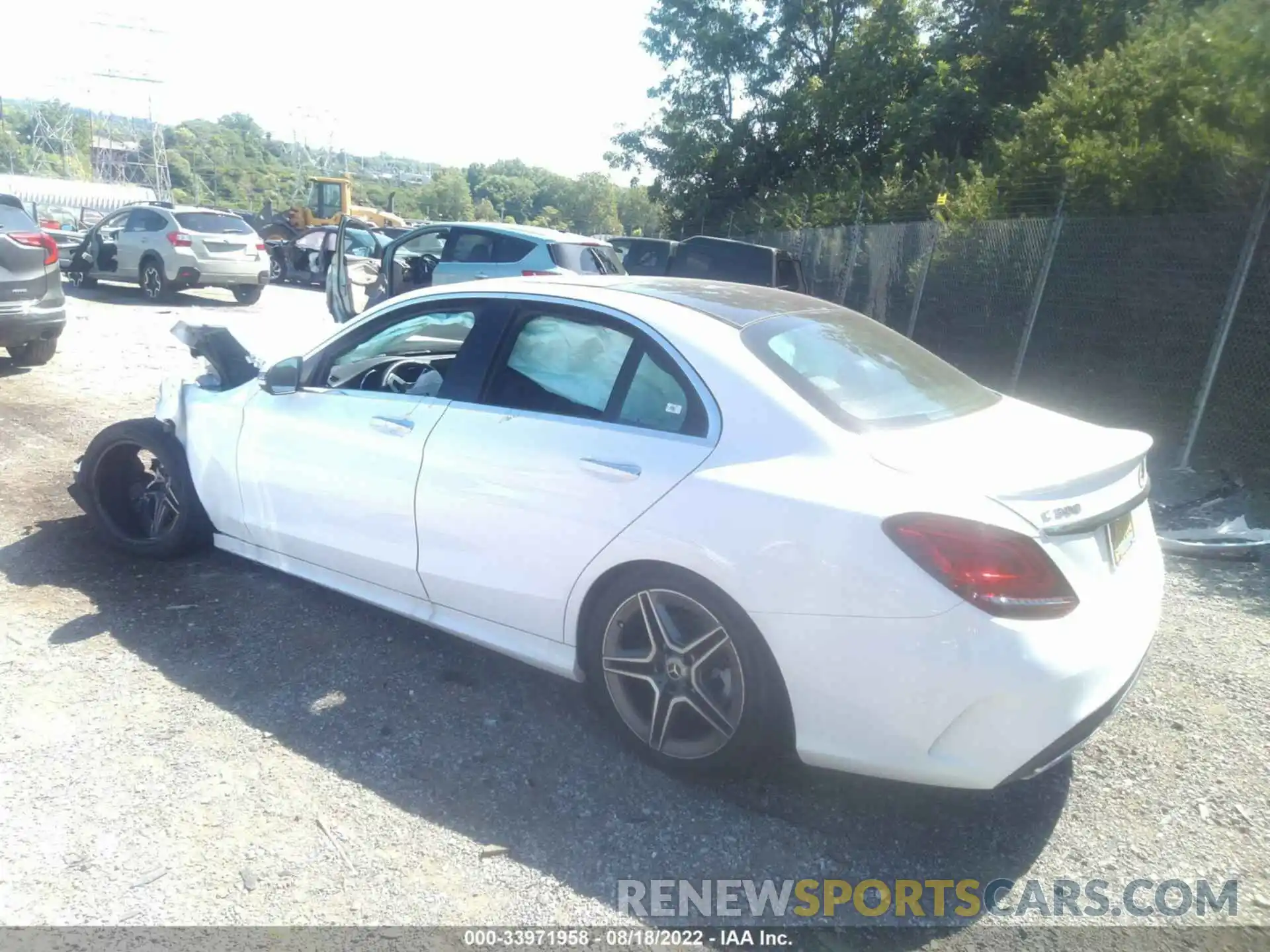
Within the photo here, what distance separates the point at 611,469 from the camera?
312 cm

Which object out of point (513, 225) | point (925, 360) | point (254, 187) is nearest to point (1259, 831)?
point (925, 360)

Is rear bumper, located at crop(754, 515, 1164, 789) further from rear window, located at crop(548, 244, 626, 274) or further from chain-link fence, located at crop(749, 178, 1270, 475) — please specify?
rear window, located at crop(548, 244, 626, 274)

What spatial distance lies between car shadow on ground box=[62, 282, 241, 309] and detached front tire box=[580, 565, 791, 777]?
1505 centimetres

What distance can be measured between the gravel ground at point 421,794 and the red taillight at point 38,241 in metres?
5.24

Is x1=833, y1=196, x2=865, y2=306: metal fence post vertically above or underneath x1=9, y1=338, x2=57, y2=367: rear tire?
above

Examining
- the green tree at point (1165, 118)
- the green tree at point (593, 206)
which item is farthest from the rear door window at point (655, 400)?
the green tree at point (593, 206)

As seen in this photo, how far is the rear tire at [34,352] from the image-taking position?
9.09 m

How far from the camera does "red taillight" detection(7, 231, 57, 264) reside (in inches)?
323

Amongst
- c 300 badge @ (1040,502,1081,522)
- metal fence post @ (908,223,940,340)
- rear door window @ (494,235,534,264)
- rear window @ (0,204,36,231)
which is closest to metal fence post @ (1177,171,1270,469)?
metal fence post @ (908,223,940,340)

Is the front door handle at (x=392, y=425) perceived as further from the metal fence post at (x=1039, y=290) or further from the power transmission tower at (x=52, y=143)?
the power transmission tower at (x=52, y=143)

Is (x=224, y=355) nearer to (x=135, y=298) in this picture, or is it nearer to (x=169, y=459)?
(x=169, y=459)

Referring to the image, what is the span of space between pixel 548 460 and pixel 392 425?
2.78ft

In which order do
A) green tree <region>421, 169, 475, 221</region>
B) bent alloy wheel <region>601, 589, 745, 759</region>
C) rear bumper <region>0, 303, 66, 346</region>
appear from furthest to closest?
green tree <region>421, 169, 475, 221</region> → rear bumper <region>0, 303, 66, 346</region> → bent alloy wheel <region>601, 589, 745, 759</region>

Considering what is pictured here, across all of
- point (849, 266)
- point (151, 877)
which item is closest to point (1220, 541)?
point (151, 877)
